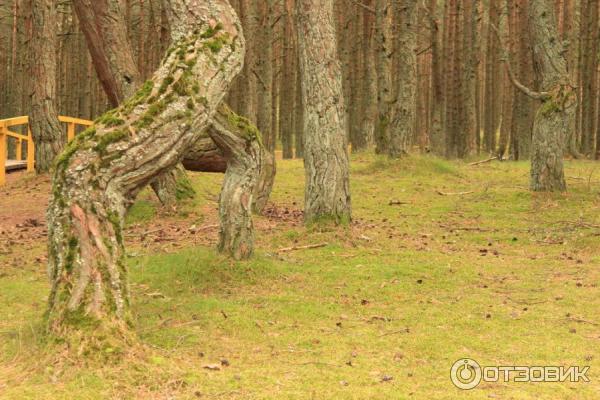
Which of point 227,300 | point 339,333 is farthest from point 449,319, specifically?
point 227,300

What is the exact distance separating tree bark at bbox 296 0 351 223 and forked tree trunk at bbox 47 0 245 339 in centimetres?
350

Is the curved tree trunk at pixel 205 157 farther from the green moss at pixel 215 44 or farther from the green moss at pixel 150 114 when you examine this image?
the green moss at pixel 150 114

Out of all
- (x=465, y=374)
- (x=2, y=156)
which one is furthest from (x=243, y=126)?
(x=2, y=156)

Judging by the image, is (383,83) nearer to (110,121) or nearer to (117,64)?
(117,64)

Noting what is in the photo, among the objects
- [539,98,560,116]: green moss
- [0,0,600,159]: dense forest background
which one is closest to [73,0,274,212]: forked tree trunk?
[0,0,600,159]: dense forest background

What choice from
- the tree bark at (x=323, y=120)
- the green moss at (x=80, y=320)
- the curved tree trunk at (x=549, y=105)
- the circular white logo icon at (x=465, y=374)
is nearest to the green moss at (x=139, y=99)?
the green moss at (x=80, y=320)

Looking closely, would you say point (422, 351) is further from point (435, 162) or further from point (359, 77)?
point (359, 77)

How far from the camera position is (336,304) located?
6.72 m

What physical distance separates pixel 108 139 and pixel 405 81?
1192cm

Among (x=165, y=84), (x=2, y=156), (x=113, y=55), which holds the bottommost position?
(x=2, y=156)

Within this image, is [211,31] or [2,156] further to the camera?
[2,156]

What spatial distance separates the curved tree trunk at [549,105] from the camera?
12.4 metres

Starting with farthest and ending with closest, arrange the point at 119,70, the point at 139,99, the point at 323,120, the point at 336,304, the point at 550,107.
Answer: the point at 550,107, the point at 119,70, the point at 323,120, the point at 336,304, the point at 139,99

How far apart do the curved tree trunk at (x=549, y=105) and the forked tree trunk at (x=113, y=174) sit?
Answer: 8206mm
